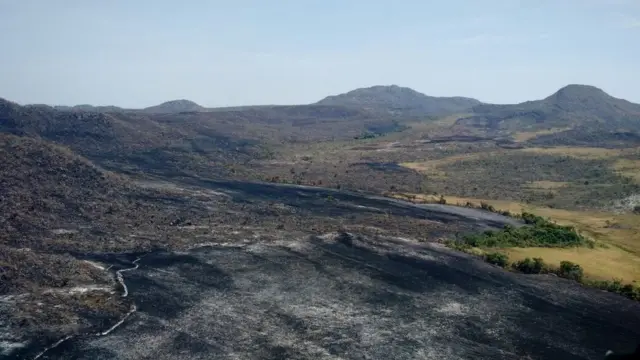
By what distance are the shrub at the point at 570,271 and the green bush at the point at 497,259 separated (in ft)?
16.8

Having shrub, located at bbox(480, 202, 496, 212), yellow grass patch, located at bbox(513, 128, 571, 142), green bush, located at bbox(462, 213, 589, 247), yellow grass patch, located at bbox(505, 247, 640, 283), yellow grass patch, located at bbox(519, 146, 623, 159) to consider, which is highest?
yellow grass patch, located at bbox(513, 128, 571, 142)

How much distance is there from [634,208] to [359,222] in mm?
44048

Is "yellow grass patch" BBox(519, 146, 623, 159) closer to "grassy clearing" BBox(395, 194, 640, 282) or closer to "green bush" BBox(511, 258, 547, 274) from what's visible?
"grassy clearing" BBox(395, 194, 640, 282)

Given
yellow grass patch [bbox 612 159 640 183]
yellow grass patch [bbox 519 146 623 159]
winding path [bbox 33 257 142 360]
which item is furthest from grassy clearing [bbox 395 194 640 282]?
yellow grass patch [bbox 519 146 623 159]

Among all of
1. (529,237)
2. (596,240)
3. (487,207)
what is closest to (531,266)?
(529,237)

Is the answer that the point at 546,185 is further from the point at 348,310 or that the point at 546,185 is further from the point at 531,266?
the point at 348,310

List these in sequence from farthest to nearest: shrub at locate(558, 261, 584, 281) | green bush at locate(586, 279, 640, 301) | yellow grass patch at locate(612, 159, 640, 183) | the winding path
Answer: yellow grass patch at locate(612, 159, 640, 183), shrub at locate(558, 261, 584, 281), green bush at locate(586, 279, 640, 301), the winding path

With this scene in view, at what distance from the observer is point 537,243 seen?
6381 centimetres

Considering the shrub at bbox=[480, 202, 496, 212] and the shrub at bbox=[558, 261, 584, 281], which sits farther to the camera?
the shrub at bbox=[480, 202, 496, 212]

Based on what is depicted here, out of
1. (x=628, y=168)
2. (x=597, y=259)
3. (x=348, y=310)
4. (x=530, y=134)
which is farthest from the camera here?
(x=530, y=134)

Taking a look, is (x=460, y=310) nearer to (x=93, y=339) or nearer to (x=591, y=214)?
(x=93, y=339)

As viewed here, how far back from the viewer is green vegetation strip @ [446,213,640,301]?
5156 centimetres

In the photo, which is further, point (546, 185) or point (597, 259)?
point (546, 185)

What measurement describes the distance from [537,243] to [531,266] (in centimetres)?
963
